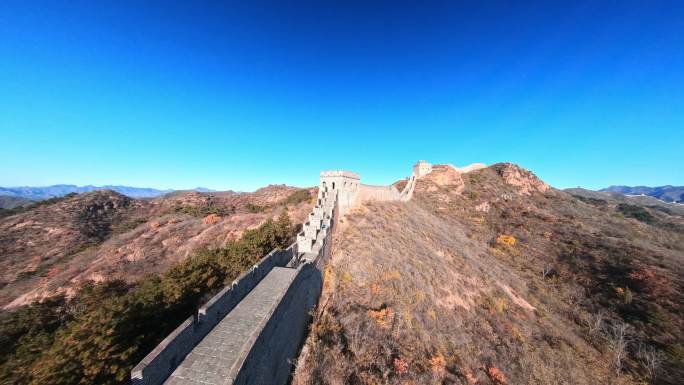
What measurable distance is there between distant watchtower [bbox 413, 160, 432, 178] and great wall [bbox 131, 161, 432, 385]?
1741 inches

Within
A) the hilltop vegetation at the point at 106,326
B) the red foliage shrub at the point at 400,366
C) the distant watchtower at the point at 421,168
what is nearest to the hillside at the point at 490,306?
the red foliage shrub at the point at 400,366

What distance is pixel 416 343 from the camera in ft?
51.8

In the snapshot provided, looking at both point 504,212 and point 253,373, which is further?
point 504,212

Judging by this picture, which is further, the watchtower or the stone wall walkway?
the watchtower

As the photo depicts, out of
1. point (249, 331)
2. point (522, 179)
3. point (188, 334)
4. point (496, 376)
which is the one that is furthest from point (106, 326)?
point (522, 179)

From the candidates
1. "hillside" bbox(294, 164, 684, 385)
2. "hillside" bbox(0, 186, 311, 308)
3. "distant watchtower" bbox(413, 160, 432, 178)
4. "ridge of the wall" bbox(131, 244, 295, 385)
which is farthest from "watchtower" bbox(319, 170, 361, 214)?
"distant watchtower" bbox(413, 160, 432, 178)

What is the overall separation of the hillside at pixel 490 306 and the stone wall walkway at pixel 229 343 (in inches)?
167

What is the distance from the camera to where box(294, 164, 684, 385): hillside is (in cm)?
1433

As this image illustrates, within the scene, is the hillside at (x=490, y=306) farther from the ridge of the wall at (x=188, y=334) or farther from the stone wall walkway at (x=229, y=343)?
the ridge of the wall at (x=188, y=334)

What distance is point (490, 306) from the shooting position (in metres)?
22.5

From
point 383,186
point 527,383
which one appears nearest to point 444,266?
point 527,383

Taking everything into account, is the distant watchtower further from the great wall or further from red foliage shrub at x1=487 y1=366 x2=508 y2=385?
the great wall

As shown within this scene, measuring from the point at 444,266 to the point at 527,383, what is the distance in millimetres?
10868

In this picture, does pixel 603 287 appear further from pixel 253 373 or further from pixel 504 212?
pixel 253 373
